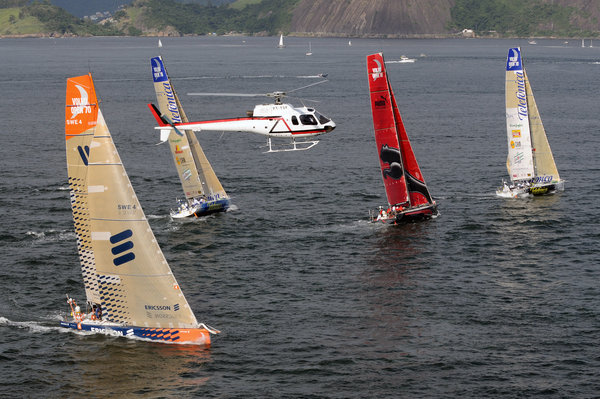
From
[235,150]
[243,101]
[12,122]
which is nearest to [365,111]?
[243,101]

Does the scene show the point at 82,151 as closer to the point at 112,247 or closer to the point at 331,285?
the point at 112,247

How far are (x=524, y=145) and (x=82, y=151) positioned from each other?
184 ft

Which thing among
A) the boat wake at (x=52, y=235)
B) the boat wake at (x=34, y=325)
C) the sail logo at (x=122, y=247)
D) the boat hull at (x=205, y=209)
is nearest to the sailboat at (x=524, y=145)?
the boat hull at (x=205, y=209)

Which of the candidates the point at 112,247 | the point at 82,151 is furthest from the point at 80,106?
the point at 112,247

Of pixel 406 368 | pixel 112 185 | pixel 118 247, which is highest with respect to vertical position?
pixel 112 185

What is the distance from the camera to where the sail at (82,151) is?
139 ft

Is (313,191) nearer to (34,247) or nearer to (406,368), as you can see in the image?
(34,247)

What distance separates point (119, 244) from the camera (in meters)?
44.7

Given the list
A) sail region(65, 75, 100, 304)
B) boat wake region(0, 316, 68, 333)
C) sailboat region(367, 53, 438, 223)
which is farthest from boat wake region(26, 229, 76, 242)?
sailboat region(367, 53, 438, 223)

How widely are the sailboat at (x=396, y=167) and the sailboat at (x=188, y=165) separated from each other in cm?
1626

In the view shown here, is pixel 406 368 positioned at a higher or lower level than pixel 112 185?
lower

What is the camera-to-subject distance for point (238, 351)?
47500 millimetres

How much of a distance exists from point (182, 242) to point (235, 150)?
49.9 meters

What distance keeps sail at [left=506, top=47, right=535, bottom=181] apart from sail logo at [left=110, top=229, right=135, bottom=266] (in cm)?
5313
